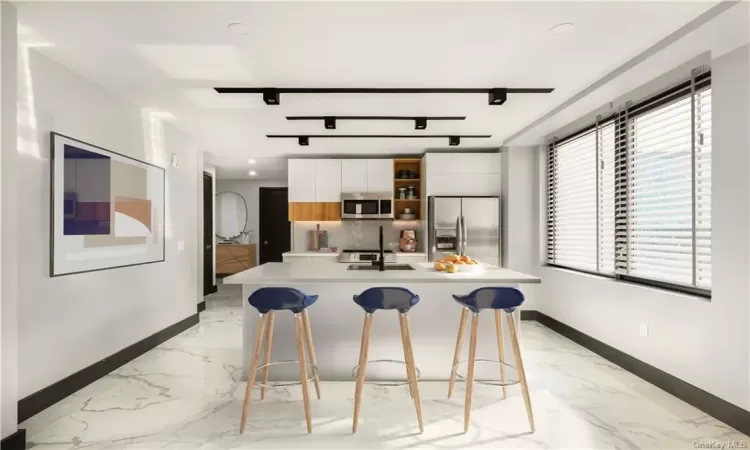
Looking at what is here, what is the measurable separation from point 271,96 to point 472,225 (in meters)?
3.35

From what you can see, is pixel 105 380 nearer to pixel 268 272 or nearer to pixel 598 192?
pixel 268 272

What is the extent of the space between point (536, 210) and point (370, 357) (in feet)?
11.0

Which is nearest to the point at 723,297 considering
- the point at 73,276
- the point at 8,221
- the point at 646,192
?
the point at 646,192

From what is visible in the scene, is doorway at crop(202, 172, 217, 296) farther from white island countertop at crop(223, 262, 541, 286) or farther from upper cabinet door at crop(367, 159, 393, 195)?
white island countertop at crop(223, 262, 541, 286)

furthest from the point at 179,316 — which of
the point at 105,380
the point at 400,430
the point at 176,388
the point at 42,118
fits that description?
the point at 400,430

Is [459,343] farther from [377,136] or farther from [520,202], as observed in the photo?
[520,202]

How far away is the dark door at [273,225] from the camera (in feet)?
29.1

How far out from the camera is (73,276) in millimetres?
3076

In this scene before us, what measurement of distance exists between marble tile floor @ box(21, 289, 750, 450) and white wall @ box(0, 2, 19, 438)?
0.42 metres

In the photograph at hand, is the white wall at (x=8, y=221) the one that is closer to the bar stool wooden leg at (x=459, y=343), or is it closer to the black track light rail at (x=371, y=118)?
the black track light rail at (x=371, y=118)

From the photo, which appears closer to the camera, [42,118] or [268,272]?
[42,118]

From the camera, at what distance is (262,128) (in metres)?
4.72

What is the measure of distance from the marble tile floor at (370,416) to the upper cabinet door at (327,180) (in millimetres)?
3133

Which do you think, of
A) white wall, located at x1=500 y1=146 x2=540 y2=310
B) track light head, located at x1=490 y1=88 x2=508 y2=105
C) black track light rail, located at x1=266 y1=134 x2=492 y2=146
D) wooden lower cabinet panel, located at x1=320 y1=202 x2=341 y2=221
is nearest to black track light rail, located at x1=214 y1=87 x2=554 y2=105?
track light head, located at x1=490 y1=88 x2=508 y2=105
